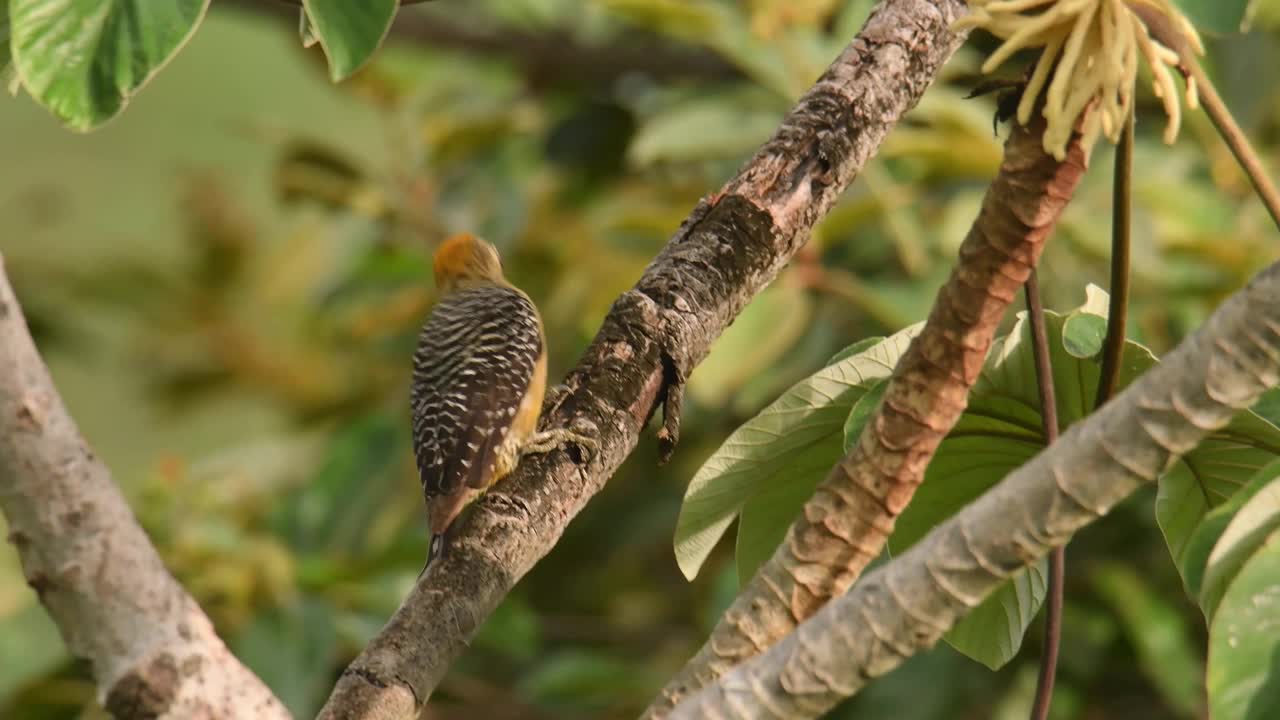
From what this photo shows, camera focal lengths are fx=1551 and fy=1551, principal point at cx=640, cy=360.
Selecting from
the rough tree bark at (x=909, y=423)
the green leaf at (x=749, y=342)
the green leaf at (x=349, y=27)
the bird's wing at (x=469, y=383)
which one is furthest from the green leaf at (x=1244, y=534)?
the green leaf at (x=749, y=342)

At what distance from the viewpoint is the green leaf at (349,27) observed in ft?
4.17

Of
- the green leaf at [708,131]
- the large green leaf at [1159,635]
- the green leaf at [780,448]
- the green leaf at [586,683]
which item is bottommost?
the green leaf at [586,683]

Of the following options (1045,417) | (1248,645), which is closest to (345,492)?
(1045,417)

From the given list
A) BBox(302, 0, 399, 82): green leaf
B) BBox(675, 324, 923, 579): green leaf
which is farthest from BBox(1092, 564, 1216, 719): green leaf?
BBox(302, 0, 399, 82): green leaf

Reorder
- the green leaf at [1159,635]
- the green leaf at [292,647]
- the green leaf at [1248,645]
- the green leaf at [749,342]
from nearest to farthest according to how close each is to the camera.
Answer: the green leaf at [1248,645] → the green leaf at [749,342] → the green leaf at [292,647] → the green leaf at [1159,635]

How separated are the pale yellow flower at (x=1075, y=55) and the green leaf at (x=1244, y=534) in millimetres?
293

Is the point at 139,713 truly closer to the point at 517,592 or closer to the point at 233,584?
the point at 233,584

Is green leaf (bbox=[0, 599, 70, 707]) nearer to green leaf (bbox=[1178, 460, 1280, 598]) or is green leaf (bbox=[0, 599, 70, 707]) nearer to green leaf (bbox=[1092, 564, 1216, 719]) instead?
green leaf (bbox=[1092, 564, 1216, 719])

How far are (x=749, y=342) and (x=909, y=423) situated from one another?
61.9 inches

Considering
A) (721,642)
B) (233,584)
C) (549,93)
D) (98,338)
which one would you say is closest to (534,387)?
(233,584)

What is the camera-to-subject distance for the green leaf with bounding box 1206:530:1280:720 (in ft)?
3.73

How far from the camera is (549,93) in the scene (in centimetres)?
453

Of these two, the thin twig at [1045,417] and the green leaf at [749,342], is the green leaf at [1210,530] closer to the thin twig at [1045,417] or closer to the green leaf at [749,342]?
the thin twig at [1045,417]

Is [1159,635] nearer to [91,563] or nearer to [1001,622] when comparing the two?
[1001,622]
